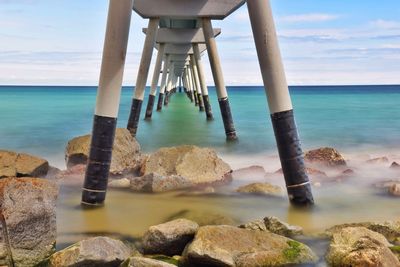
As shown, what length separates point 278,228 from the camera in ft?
20.4

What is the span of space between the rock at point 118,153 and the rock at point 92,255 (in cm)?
600

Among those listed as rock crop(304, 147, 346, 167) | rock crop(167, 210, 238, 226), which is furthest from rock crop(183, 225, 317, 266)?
rock crop(304, 147, 346, 167)

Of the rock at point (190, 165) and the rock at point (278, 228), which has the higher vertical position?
the rock at point (190, 165)

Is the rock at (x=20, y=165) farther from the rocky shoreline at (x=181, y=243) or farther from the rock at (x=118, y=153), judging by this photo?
the rocky shoreline at (x=181, y=243)

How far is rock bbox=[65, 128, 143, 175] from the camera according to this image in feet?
37.4

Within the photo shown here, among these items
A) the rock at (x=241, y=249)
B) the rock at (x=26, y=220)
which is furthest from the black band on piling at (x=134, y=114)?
the rock at (x=241, y=249)

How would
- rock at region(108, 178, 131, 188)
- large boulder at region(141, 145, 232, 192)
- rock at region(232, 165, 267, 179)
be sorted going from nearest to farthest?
rock at region(108, 178, 131, 188)
large boulder at region(141, 145, 232, 192)
rock at region(232, 165, 267, 179)

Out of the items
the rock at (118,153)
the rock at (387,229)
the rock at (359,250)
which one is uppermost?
the rock at (118,153)

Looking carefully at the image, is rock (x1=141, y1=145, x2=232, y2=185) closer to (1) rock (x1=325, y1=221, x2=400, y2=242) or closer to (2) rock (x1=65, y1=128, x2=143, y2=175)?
(2) rock (x1=65, y1=128, x2=143, y2=175)

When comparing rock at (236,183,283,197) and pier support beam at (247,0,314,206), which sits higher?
pier support beam at (247,0,314,206)

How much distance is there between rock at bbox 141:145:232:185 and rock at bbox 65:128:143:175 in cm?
84

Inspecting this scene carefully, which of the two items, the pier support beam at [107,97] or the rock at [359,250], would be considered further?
the pier support beam at [107,97]

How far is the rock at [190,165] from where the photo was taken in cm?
1008

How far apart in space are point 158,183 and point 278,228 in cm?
342
